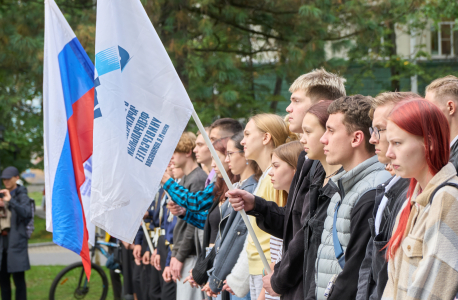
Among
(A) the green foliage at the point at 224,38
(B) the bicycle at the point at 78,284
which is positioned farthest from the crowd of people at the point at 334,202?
(A) the green foliage at the point at 224,38

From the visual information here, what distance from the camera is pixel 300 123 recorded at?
13.4ft

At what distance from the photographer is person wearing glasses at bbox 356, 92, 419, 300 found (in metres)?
2.71

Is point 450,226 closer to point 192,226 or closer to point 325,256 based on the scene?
point 325,256

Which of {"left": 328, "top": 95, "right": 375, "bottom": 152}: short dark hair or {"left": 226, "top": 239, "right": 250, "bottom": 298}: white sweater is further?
{"left": 226, "top": 239, "right": 250, "bottom": 298}: white sweater

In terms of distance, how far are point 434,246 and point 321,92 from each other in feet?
6.70

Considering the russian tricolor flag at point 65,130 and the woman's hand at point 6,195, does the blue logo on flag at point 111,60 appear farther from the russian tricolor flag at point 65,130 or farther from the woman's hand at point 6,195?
the woman's hand at point 6,195

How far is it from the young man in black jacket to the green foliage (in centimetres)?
572

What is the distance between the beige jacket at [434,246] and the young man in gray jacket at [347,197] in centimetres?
59

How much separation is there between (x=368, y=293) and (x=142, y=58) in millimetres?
2102

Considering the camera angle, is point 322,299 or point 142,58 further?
point 142,58

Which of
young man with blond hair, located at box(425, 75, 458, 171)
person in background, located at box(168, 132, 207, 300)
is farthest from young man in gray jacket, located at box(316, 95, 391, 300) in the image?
person in background, located at box(168, 132, 207, 300)

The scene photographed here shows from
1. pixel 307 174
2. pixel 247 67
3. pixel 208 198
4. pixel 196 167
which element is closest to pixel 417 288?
pixel 307 174

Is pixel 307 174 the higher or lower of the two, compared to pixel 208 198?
higher

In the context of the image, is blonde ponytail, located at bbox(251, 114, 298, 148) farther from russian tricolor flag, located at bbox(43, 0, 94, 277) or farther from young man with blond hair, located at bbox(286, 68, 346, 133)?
russian tricolor flag, located at bbox(43, 0, 94, 277)
